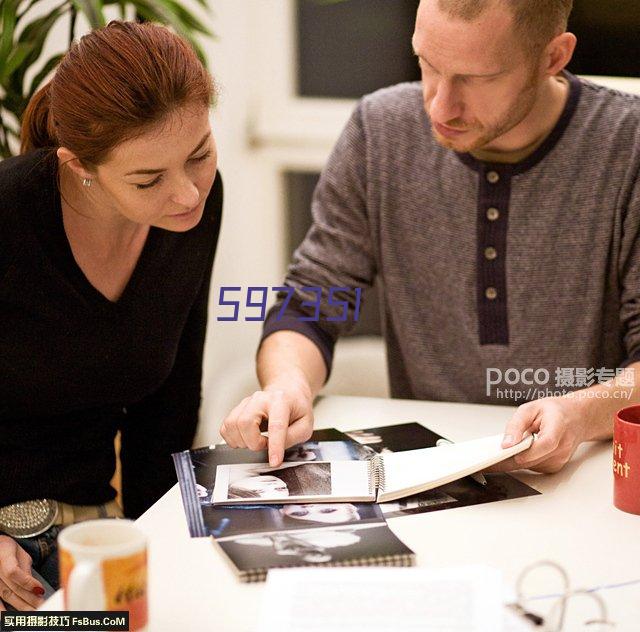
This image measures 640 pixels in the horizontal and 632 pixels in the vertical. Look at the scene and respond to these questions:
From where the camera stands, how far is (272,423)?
48.7 inches

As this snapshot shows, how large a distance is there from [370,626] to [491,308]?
2.95 feet

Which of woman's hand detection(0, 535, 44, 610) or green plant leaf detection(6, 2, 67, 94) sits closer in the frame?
woman's hand detection(0, 535, 44, 610)

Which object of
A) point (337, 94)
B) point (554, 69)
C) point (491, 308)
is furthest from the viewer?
point (337, 94)

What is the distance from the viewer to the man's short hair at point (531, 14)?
1.40 metres

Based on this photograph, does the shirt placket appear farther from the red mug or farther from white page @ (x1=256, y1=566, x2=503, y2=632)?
white page @ (x1=256, y1=566, x2=503, y2=632)

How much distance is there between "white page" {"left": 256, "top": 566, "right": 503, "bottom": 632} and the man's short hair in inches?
33.6

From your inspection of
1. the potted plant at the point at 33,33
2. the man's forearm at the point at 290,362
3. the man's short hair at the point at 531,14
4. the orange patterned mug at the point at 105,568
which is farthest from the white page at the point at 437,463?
the potted plant at the point at 33,33

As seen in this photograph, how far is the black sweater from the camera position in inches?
52.7

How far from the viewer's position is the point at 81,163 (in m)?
1.30

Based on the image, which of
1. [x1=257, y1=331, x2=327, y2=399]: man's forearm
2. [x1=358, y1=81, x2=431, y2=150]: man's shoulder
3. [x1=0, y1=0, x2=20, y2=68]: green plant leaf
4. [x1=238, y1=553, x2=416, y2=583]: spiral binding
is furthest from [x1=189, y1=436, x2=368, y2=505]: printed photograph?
[x1=0, y1=0, x2=20, y2=68]: green plant leaf

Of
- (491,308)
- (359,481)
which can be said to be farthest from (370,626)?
(491,308)

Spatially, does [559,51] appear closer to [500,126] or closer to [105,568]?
[500,126]

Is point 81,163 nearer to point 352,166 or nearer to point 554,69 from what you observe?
point 352,166

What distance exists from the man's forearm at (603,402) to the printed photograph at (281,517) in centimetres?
37
